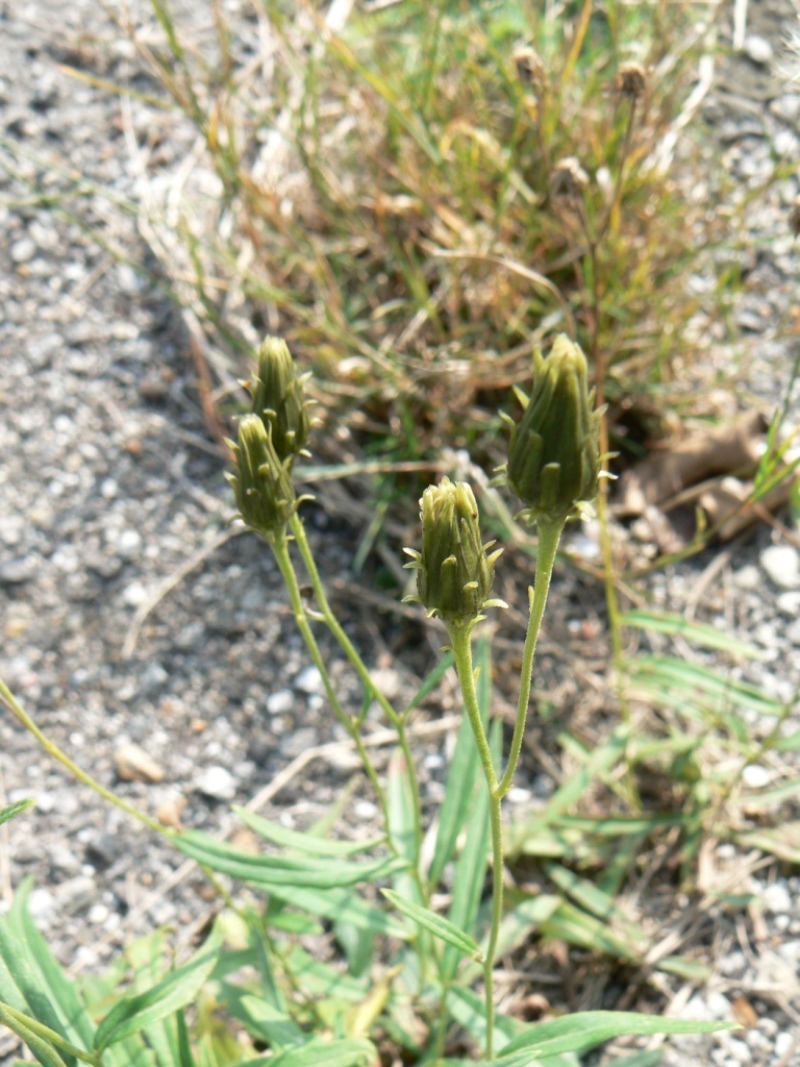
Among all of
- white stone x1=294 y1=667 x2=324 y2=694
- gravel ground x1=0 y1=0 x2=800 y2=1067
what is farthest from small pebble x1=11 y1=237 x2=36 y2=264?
white stone x1=294 y1=667 x2=324 y2=694

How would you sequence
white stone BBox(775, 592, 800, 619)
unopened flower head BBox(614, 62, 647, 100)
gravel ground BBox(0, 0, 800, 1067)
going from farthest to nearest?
white stone BBox(775, 592, 800, 619), gravel ground BBox(0, 0, 800, 1067), unopened flower head BBox(614, 62, 647, 100)

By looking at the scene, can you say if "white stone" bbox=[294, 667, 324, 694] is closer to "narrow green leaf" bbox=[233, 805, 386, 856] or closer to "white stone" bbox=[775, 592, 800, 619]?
"narrow green leaf" bbox=[233, 805, 386, 856]

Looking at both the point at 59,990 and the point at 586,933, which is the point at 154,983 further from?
the point at 586,933

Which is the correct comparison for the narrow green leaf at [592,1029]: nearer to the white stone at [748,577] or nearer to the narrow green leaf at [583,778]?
the narrow green leaf at [583,778]

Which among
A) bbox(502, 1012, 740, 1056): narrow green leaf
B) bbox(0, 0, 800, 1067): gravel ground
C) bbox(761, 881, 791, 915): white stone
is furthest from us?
bbox(0, 0, 800, 1067): gravel ground

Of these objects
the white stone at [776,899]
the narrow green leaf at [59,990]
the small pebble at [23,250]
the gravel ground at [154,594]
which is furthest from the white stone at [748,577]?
the small pebble at [23,250]

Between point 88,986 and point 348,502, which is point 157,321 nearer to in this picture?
point 348,502
